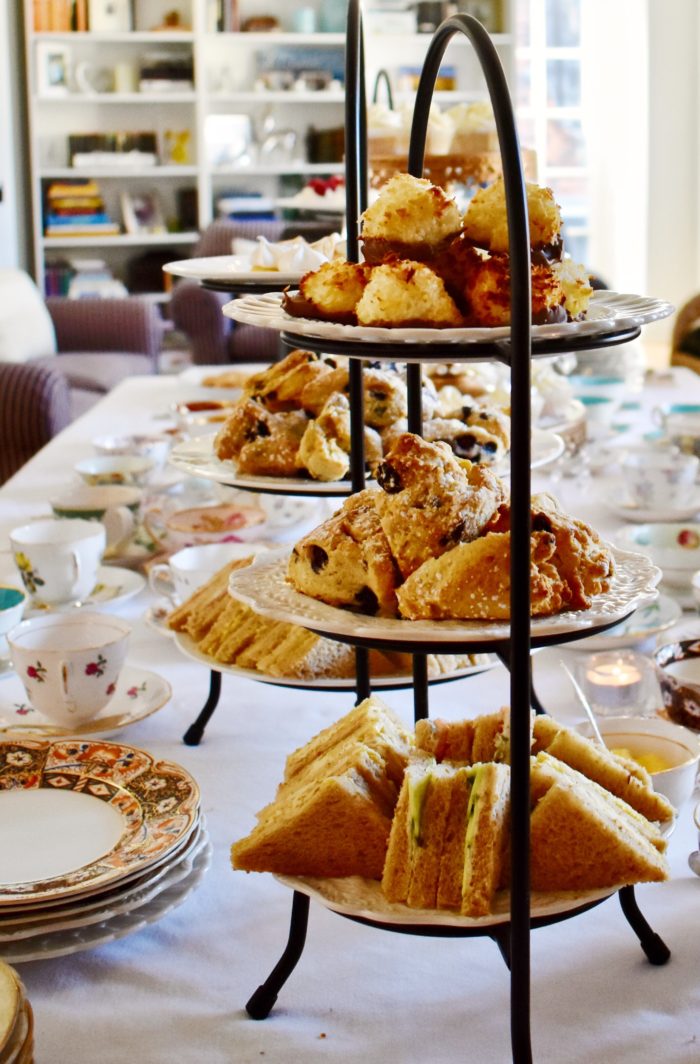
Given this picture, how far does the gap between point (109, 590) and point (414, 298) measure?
998mm

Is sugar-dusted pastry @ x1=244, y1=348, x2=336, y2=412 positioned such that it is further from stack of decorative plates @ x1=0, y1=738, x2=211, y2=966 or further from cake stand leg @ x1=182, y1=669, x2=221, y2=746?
stack of decorative plates @ x1=0, y1=738, x2=211, y2=966

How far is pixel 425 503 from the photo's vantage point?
2.90 feet

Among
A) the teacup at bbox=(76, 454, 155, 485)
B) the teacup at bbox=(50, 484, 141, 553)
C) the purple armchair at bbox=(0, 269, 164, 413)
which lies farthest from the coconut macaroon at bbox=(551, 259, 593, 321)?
the purple armchair at bbox=(0, 269, 164, 413)

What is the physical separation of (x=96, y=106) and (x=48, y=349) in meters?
2.66

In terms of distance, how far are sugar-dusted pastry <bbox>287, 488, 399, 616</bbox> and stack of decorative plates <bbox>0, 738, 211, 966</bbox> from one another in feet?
0.76

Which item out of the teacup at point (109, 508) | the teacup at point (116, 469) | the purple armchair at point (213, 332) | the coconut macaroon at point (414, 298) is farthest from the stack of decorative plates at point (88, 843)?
the purple armchair at point (213, 332)

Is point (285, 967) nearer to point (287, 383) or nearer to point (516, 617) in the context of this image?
point (516, 617)

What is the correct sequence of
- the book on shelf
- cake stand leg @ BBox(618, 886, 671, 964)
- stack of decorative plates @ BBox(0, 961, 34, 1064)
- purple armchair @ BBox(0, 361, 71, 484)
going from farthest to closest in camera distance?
the book on shelf
purple armchair @ BBox(0, 361, 71, 484)
cake stand leg @ BBox(618, 886, 671, 964)
stack of decorative plates @ BBox(0, 961, 34, 1064)

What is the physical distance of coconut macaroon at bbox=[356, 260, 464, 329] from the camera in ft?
2.71

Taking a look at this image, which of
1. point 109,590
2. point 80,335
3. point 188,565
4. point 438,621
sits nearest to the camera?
point 438,621

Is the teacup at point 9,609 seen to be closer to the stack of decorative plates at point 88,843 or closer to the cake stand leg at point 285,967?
the stack of decorative plates at point 88,843

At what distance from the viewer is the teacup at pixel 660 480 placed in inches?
79.0

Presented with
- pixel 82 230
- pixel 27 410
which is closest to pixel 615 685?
pixel 27 410

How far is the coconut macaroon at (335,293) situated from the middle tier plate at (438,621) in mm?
206
